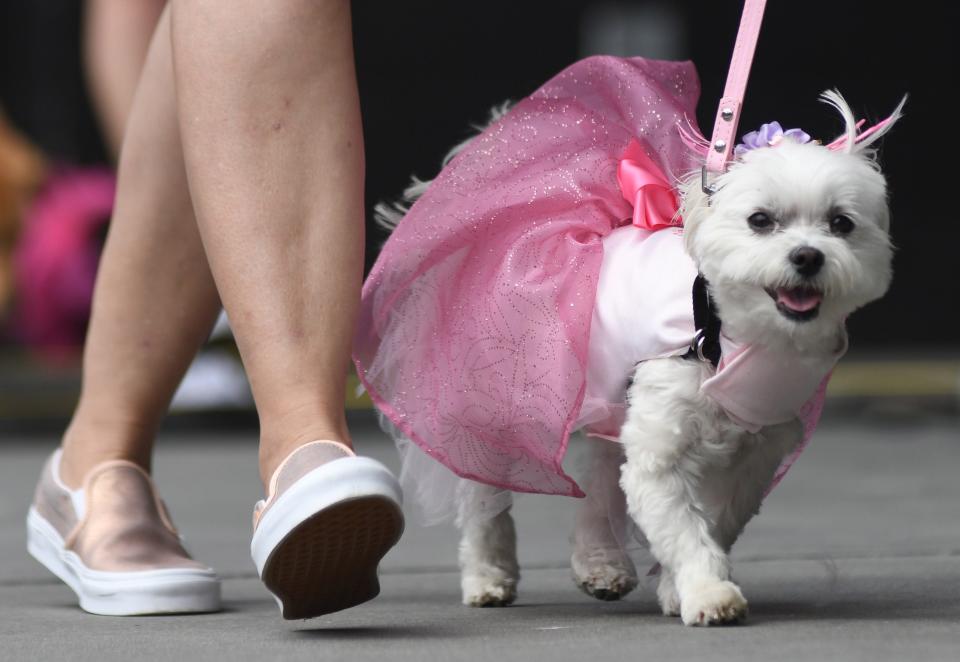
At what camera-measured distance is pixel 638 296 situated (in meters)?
2.71

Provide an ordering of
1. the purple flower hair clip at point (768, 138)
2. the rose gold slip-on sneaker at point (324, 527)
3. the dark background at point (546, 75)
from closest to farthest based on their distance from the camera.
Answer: the rose gold slip-on sneaker at point (324, 527), the purple flower hair clip at point (768, 138), the dark background at point (546, 75)

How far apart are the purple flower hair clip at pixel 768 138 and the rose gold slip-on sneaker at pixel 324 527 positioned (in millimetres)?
809

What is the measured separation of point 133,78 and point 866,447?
345cm

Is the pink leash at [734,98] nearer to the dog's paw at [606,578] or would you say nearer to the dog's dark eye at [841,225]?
the dog's dark eye at [841,225]

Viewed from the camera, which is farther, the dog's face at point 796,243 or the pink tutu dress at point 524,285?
the pink tutu dress at point 524,285

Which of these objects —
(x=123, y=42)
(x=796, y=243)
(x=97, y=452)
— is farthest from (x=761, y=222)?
(x=123, y=42)

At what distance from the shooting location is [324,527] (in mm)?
2301

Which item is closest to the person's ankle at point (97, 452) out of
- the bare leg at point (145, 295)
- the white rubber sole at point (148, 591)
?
the bare leg at point (145, 295)

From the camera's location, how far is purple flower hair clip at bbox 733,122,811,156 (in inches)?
105

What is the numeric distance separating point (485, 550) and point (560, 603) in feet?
0.56

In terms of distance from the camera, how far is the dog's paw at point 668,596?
2721 millimetres

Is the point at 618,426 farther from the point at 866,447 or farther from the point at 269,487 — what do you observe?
the point at 866,447

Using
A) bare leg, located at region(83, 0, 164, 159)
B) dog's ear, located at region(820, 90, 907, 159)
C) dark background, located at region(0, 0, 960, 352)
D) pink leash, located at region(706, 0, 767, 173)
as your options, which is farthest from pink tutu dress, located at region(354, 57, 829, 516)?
dark background, located at region(0, 0, 960, 352)

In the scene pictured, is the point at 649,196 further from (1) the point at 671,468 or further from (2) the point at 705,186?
(1) the point at 671,468
